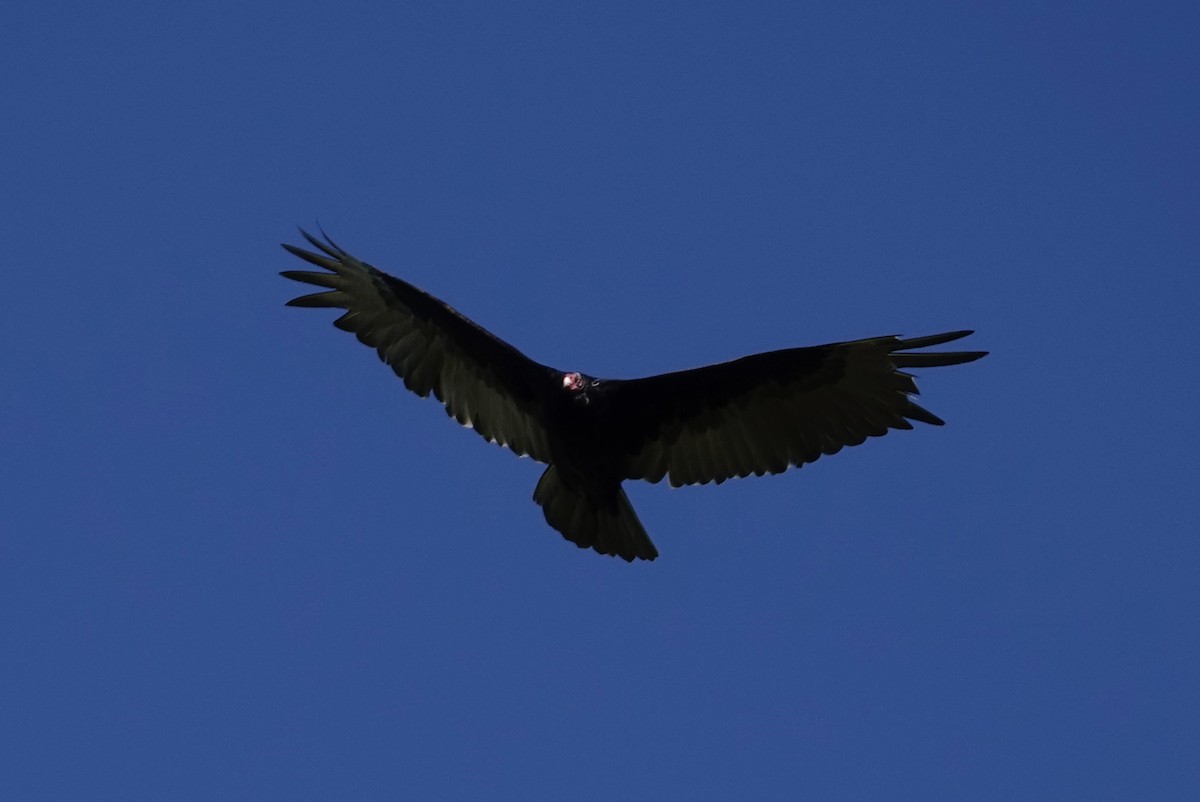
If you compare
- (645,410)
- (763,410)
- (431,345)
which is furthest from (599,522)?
(431,345)

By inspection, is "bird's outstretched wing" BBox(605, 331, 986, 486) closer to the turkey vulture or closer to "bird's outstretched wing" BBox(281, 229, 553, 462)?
the turkey vulture

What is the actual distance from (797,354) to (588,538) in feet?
5.19

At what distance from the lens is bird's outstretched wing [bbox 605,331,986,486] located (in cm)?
959

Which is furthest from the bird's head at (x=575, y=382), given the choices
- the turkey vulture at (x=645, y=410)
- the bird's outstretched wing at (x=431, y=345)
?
the bird's outstretched wing at (x=431, y=345)

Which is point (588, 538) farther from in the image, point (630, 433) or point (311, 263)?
point (311, 263)

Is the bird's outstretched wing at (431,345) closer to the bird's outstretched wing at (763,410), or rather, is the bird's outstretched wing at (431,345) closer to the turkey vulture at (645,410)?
the turkey vulture at (645,410)

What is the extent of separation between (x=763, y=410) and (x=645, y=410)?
684 mm

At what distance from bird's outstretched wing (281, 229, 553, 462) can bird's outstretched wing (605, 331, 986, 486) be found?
0.69m

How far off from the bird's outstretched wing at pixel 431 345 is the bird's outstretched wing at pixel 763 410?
2.26 feet

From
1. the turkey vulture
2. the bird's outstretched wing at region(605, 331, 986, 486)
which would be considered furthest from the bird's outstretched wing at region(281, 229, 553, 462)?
the bird's outstretched wing at region(605, 331, 986, 486)

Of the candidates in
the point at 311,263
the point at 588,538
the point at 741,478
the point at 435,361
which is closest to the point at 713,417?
the point at 741,478

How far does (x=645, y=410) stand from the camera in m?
9.83

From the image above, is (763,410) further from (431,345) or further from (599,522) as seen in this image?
(431,345)

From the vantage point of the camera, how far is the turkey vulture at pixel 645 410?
9594mm
